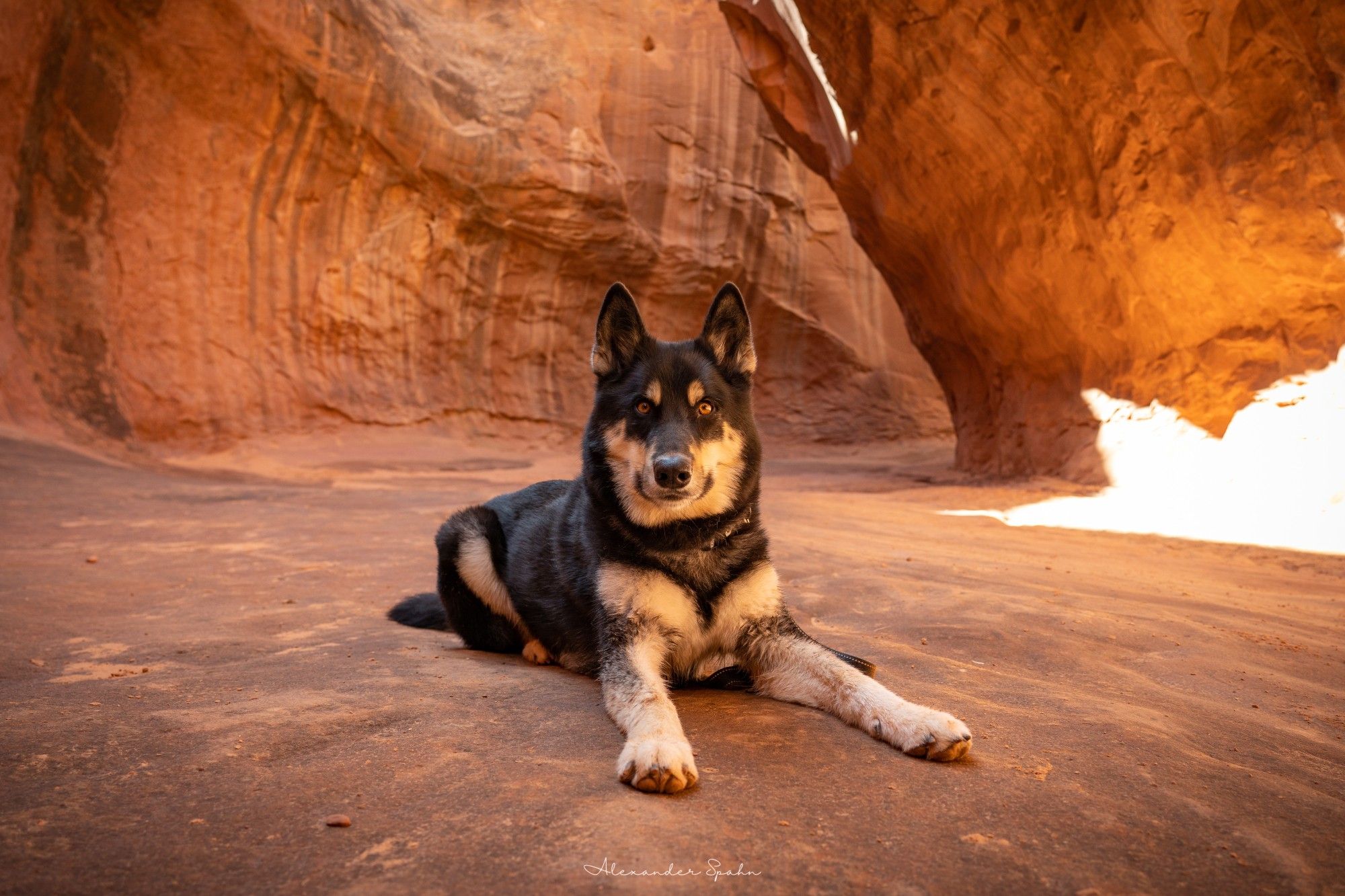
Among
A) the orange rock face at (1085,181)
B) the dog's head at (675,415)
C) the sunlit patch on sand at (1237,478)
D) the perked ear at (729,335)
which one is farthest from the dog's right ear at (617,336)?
the orange rock face at (1085,181)

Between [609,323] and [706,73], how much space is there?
18606 millimetres

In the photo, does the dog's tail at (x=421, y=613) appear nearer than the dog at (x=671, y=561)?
No

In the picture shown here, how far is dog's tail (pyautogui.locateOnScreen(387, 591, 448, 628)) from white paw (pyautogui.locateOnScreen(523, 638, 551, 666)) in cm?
67

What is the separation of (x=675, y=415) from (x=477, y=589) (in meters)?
1.40

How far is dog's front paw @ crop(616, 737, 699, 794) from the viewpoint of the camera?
192 cm

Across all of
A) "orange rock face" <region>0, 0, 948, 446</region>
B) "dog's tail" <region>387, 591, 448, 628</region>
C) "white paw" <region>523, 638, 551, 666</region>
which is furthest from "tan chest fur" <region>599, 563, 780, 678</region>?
"orange rock face" <region>0, 0, 948, 446</region>

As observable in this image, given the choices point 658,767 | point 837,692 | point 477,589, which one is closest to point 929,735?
point 837,692

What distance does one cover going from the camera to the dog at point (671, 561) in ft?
8.42

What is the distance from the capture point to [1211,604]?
14.8 feet

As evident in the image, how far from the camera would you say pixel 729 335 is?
3.33 meters

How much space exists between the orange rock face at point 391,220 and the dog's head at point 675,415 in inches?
433

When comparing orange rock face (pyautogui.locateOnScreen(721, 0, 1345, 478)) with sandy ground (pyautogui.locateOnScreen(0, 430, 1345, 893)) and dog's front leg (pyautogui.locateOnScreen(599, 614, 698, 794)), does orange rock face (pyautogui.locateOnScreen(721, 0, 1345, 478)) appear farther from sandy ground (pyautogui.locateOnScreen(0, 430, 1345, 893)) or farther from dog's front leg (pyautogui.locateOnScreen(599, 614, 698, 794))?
dog's front leg (pyautogui.locateOnScreen(599, 614, 698, 794))

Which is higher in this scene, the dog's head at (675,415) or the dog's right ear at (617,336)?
the dog's right ear at (617,336)

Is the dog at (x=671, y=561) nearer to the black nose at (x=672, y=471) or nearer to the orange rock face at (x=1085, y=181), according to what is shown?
the black nose at (x=672, y=471)
